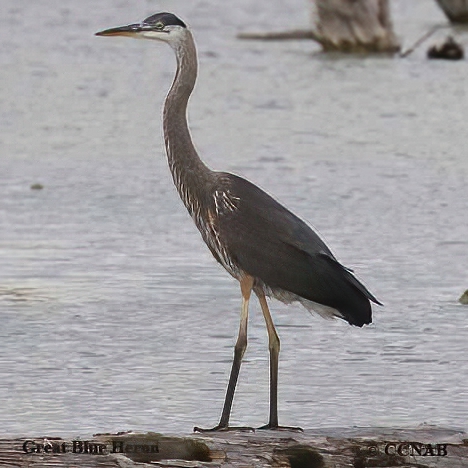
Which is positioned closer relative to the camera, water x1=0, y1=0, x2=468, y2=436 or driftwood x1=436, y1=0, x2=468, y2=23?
water x1=0, y1=0, x2=468, y2=436

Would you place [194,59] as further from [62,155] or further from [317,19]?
[317,19]

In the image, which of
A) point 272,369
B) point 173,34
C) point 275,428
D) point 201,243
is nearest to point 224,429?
point 275,428

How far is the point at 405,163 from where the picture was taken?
39.4 feet

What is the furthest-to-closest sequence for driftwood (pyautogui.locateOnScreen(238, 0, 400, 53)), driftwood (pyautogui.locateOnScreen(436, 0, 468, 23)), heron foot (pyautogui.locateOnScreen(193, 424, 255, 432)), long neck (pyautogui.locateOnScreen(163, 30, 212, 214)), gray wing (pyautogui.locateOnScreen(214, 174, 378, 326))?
driftwood (pyautogui.locateOnScreen(436, 0, 468, 23)), driftwood (pyautogui.locateOnScreen(238, 0, 400, 53)), long neck (pyautogui.locateOnScreen(163, 30, 212, 214)), gray wing (pyautogui.locateOnScreen(214, 174, 378, 326)), heron foot (pyautogui.locateOnScreen(193, 424, 255, 432))

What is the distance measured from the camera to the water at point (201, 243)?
250 inches

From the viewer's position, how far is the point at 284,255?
18.1 ft

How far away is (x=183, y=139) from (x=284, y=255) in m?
0.63

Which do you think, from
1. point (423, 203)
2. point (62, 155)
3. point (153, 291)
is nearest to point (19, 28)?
point (62, 155)

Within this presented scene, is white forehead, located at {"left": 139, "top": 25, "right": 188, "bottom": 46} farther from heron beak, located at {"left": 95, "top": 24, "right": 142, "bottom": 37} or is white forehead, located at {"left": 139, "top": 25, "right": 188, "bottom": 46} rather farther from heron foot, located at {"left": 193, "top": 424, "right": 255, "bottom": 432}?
heron foot, located at {"left": 193, "top": 424, "right": 255, "bottom": 432}

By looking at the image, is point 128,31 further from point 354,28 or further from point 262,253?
point 354,28

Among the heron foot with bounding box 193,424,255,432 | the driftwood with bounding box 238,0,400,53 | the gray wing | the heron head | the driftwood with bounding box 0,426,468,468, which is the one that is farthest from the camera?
the driftwood with bounding box 238,0,400,53

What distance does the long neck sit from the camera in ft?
18.9

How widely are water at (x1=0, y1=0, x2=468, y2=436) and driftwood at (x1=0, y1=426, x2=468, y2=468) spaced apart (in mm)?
1014

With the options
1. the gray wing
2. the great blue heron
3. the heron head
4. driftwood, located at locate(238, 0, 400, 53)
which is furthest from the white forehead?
driftwood, located at locate(238, 0, 400, 53)
